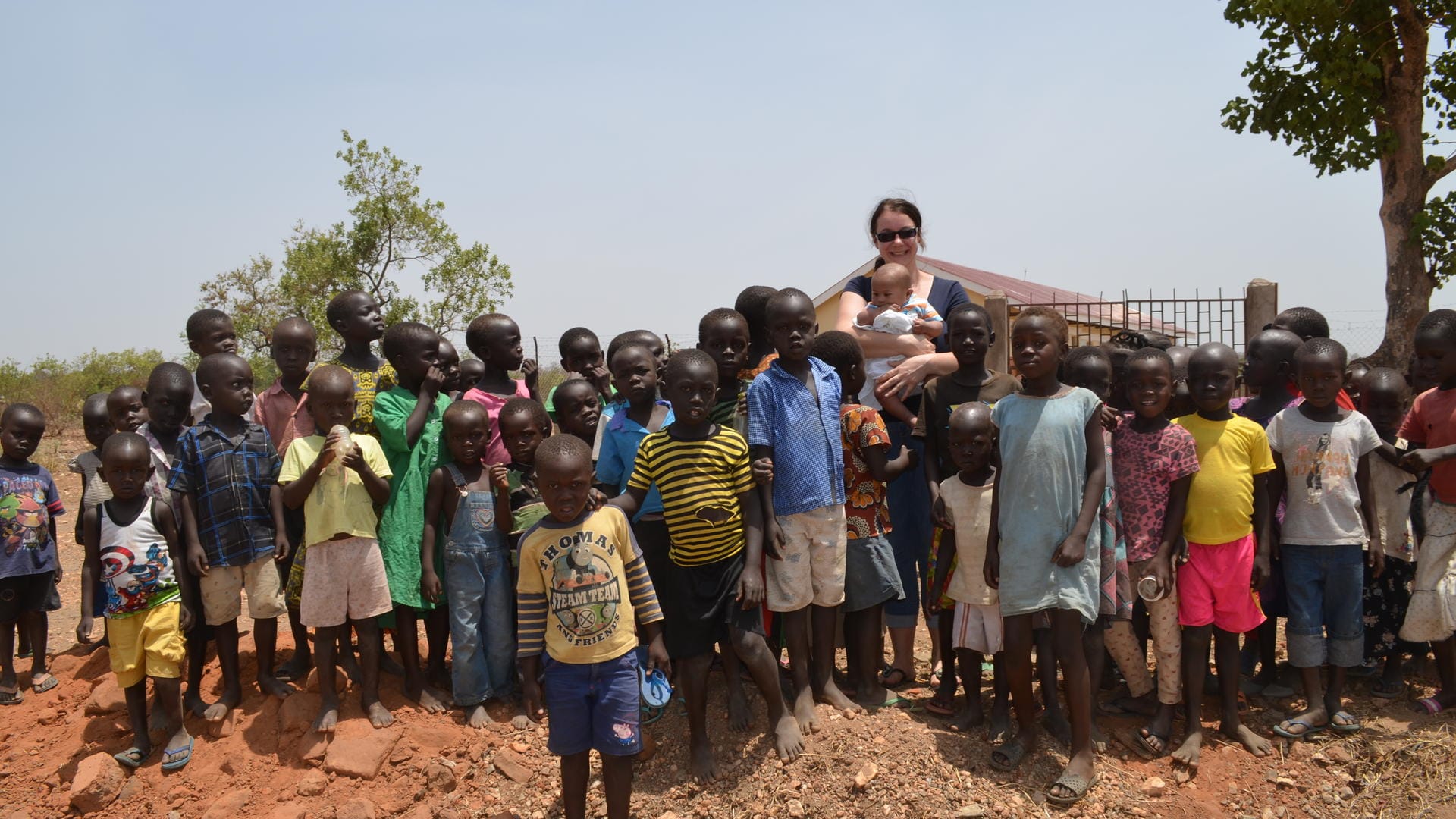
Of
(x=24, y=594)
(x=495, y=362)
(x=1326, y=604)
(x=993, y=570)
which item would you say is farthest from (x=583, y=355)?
(x=1326, y=604)

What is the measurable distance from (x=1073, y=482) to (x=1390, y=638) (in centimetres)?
213

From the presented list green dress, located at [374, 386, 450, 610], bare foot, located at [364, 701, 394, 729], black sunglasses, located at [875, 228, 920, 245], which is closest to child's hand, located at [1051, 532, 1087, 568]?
black sunglasses, located at [875, 228, 920, 245]

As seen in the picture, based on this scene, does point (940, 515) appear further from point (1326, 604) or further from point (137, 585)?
point (137, 585)

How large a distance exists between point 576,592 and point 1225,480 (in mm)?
2599

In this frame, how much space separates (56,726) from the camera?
4.44 m

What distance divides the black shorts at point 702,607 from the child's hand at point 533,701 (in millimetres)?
818

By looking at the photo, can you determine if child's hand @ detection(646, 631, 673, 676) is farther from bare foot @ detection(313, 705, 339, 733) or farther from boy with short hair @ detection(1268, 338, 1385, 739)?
boy with short hair @ detection(1268, 338, 1385, 739)

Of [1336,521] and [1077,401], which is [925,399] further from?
[1336,521]

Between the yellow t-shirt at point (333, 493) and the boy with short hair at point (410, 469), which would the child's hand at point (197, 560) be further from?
the boy with short hair at point (410, 469)

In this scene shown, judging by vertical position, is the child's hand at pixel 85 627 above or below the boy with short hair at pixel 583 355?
below

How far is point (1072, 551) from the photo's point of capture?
327cm

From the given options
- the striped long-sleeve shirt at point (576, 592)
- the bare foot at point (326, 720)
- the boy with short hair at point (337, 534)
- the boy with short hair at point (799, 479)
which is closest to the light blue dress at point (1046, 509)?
the boy with short hair at point (799, 479)

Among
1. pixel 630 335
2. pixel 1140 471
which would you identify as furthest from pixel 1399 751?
pixel 630 335

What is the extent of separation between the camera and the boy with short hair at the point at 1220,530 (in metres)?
3.66
